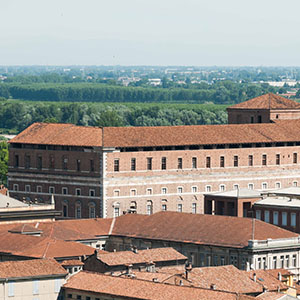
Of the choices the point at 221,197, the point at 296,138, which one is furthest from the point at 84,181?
the point at 296,138

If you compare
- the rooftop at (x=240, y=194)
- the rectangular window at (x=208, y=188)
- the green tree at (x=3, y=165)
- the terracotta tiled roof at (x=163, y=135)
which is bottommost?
the green tree at (x=3, y=165)

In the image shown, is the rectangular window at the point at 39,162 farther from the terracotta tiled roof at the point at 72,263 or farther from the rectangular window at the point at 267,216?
the terracotta tiled roof at the point at 72,263

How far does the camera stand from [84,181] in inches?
4924

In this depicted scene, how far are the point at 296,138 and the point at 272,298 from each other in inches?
2240

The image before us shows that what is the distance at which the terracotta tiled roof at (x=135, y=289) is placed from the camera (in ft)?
256

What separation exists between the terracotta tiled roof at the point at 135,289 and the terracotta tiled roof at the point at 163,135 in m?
39.9

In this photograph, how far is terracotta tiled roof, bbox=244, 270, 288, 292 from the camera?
88250 mm

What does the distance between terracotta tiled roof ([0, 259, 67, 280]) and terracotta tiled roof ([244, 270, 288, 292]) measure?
11745 millimetres

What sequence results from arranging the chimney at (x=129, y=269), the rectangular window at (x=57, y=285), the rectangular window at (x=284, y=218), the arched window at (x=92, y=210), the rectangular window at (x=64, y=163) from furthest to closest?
the rectangular window at (x=64, y=163) < the arched window at (x=92, y=210) < the rectangular window at (x=284, y=218) < the chimney at (x=129, y=269) < the rectangular window at (x=57, y=285)

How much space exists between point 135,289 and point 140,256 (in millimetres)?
15765

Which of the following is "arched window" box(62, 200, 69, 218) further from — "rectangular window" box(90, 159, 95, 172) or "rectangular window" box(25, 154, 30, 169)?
"rectangular window" box(25, 154, 30, 169)

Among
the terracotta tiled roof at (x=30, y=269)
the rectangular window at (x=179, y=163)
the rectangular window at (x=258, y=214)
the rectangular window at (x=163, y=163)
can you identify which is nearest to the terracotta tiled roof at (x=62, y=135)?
the rectangular window at (x=163, y=163)

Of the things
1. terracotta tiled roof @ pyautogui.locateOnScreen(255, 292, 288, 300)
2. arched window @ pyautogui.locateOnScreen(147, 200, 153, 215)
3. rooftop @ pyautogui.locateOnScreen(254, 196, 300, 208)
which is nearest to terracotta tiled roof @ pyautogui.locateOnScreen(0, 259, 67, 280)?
terracotta tiled roof @ pyautogui.locateOnScreen(255, 292, 288, 300)

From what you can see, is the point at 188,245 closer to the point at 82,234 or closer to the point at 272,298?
the point at 82,234
